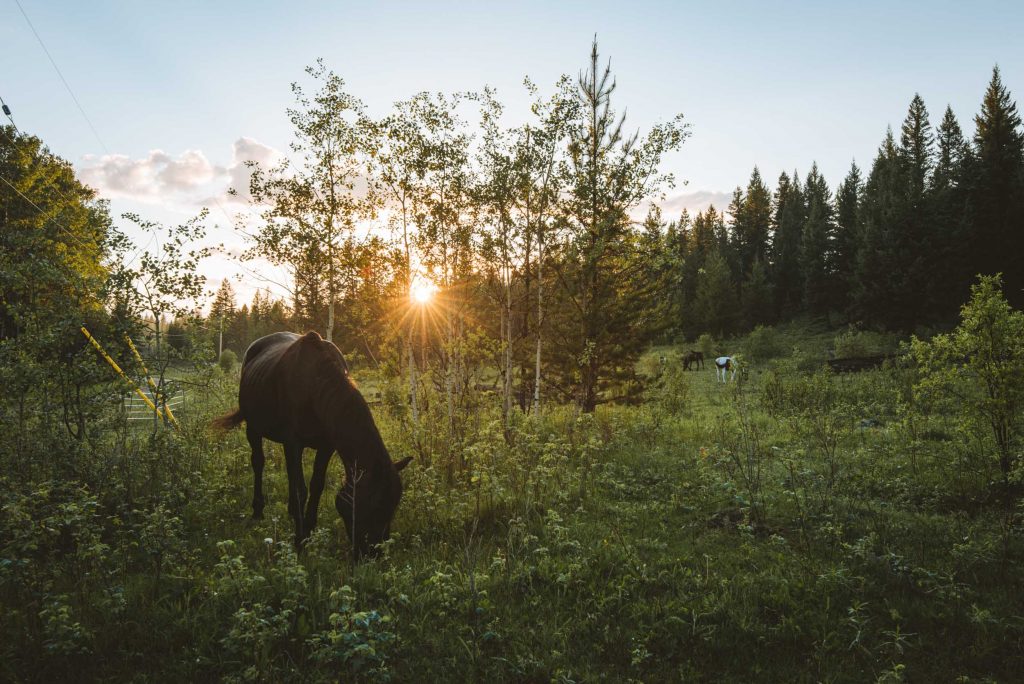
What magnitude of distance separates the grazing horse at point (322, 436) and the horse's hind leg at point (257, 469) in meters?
0.02

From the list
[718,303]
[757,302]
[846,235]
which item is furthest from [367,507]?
[846,235]

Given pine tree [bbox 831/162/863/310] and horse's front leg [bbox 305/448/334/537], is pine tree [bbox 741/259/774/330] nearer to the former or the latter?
pine tree [bbox 831/162/863/310]

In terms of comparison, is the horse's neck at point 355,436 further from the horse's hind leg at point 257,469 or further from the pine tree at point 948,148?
the pine tree at point 948,148

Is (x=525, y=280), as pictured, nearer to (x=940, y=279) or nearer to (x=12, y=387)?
(x=12, y=387)

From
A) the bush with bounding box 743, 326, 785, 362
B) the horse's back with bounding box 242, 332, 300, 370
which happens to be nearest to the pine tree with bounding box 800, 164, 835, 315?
the bush with bounding box 743, 326, 785, 362

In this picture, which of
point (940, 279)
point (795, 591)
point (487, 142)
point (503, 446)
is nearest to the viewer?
point (795, 591)

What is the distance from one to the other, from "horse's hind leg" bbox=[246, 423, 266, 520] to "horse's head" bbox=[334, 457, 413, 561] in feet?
8.49

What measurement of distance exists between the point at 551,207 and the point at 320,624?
475 inches

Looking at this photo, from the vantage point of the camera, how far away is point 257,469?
24.4 feet

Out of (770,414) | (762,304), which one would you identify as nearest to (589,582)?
(770,414)

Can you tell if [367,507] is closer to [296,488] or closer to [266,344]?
[296,488]

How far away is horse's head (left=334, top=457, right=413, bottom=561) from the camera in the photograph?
5258mm

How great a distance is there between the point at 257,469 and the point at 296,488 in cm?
193

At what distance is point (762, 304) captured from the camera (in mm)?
49438
